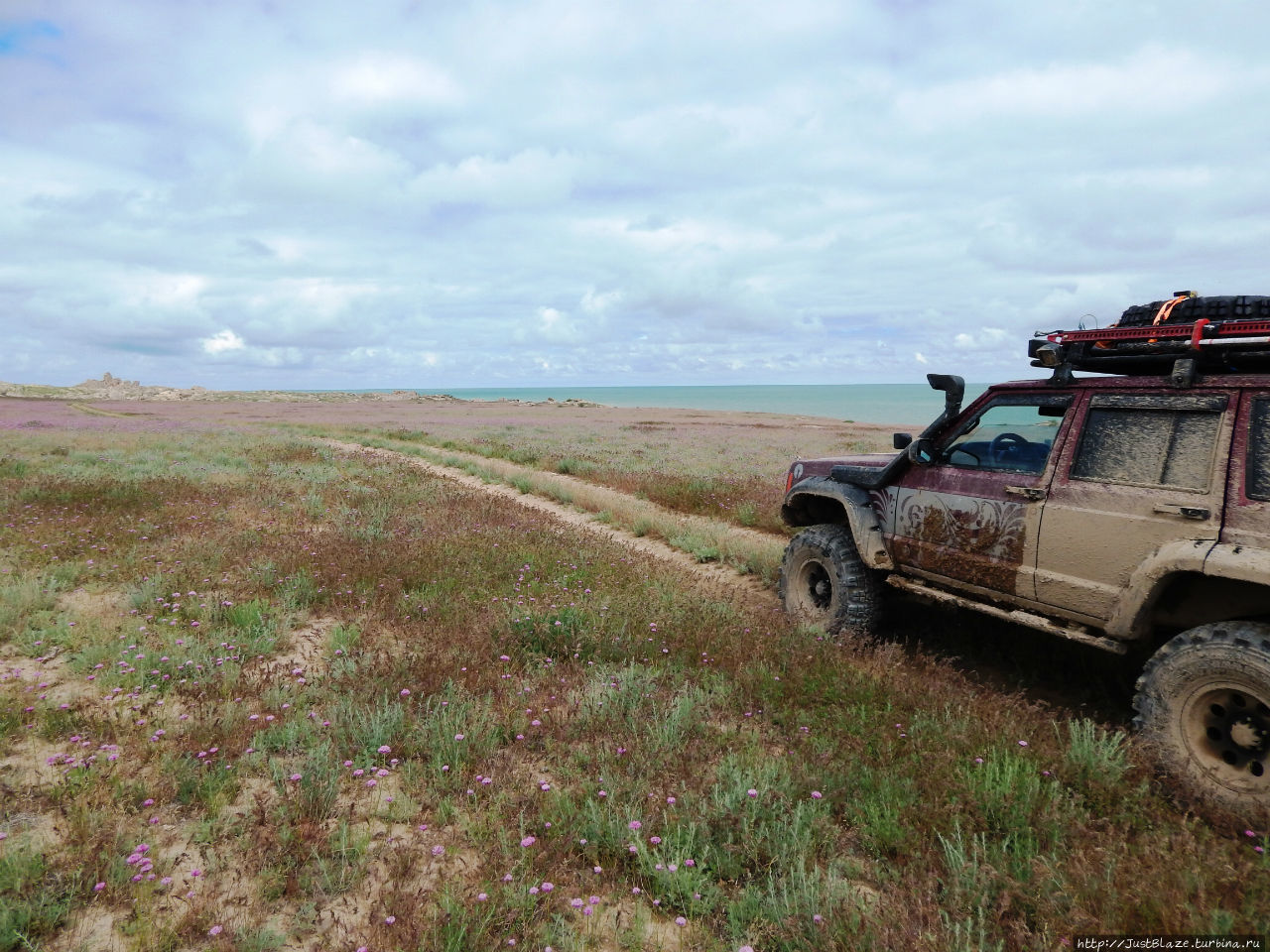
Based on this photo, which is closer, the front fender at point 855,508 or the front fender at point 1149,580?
the front fender at point 1149,580

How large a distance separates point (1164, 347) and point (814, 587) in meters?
3.58

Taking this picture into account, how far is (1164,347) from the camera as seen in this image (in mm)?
4289

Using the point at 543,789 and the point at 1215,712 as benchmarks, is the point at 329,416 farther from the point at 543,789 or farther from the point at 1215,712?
the point at 1215,712

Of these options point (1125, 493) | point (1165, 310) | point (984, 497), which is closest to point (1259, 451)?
point (1125, 493)

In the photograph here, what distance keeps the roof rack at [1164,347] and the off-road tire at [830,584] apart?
2292mm

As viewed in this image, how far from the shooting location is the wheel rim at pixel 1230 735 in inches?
134

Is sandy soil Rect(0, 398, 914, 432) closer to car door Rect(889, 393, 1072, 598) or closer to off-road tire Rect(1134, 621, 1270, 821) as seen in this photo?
car door Rect(889, 393, 1072, 598)

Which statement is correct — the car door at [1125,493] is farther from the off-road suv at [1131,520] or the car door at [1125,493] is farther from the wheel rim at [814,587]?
the wheel rim at [814,587]

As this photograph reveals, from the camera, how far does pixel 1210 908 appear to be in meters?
2.53

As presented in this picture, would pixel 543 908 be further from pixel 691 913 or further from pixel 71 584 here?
pixel 71 584

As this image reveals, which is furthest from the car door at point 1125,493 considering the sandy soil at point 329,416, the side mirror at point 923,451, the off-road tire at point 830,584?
the sandy soil at point 329,416

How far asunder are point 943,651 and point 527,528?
245 inches

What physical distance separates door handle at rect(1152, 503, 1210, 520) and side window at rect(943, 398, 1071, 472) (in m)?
0.87

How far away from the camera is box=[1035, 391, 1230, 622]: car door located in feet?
13.1
